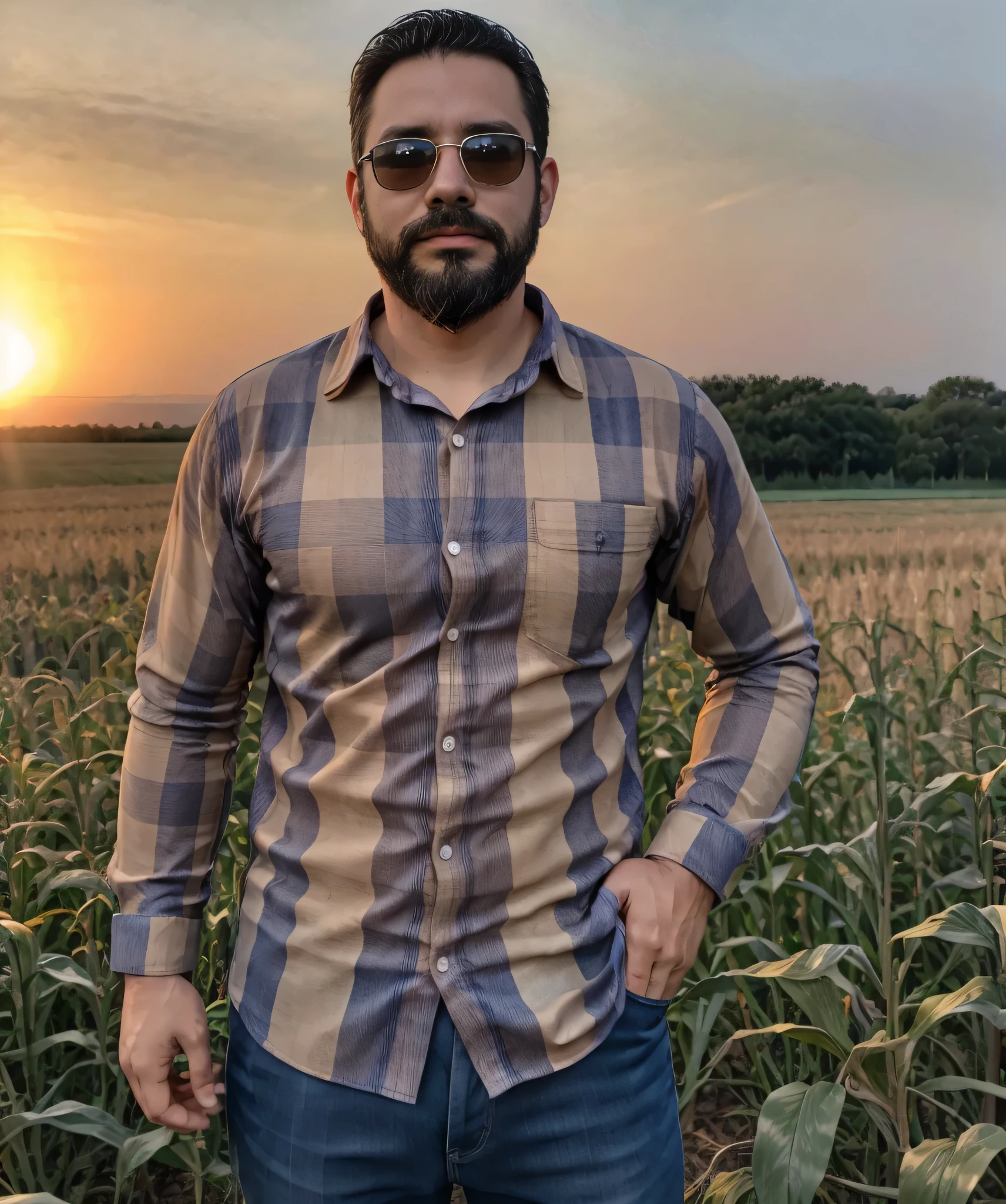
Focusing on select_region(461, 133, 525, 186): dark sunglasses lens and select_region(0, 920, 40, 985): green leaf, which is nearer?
select_region(461, 133, 525, 186): dark sunglasses lens

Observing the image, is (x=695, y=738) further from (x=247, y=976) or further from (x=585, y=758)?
(x=247, y=976)

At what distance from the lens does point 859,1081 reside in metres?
0.99

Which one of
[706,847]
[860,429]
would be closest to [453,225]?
[706,847]

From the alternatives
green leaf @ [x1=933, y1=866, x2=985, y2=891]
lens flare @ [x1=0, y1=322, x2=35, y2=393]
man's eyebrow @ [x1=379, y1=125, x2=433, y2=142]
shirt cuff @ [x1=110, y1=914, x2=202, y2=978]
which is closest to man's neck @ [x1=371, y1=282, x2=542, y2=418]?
man's eyebrow @ [x1=379, y1=125, x2=433, y2=142]

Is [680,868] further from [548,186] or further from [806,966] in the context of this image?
[548,186]

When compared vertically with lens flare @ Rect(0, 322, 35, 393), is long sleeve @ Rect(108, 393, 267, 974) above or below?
below

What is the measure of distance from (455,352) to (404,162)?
0.16 meters

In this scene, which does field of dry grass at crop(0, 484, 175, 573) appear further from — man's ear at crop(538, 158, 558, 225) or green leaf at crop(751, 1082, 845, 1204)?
green leaf at crop(751, 1082, 845, 1204)

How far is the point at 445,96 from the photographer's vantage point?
80 cm

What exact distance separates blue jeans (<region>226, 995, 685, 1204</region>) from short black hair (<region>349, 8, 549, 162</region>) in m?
0.78

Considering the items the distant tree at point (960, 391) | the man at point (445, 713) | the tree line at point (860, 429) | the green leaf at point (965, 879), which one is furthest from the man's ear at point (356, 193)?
the distant tree at point (960, 391)

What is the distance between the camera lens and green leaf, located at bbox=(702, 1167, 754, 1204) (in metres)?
0.97

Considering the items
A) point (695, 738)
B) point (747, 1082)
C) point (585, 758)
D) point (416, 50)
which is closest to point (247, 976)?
point (585, 758)

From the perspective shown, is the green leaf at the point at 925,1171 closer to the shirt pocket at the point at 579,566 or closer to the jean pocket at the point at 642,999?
the jean pocket at the point at 642,999
